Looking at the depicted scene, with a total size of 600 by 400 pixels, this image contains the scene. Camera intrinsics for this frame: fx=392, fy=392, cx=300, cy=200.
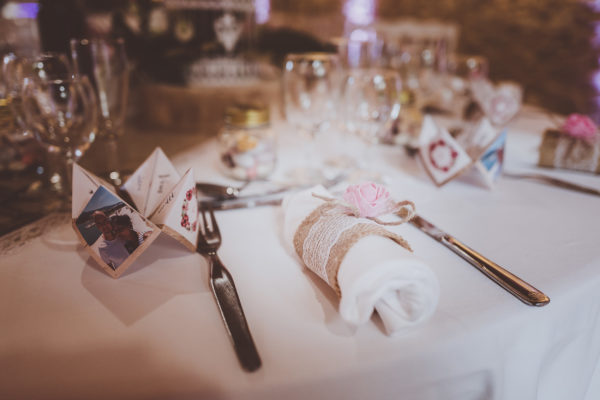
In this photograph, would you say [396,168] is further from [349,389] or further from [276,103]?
[276,103]

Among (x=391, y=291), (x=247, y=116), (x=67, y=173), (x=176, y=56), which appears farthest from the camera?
(x=176, y=56)

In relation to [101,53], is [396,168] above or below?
below

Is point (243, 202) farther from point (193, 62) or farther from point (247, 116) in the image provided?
point (193, 62)

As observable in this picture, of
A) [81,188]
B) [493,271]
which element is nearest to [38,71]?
[81,188]

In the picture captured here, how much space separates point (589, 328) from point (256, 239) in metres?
0.47

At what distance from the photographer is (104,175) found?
2.81 ft

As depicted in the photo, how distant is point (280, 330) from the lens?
0.41m

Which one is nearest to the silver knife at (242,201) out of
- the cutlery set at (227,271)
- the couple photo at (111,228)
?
the cutlery set at (227,271)

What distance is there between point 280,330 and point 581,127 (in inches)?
34.5

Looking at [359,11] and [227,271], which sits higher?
[359,11]

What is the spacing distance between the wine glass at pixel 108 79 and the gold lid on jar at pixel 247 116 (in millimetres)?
272

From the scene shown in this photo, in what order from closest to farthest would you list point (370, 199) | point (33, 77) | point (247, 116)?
1. point (370, 199)
2. point (33, 77)
3. point (247, 116)

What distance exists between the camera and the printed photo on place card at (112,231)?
1.57 feet

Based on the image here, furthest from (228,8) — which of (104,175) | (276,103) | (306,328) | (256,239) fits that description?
(306,328)
